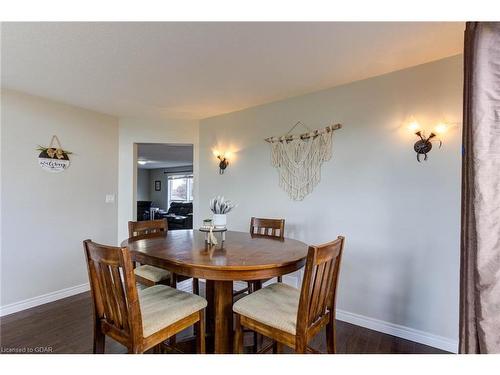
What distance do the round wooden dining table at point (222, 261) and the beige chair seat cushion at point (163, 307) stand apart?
190 millimetres

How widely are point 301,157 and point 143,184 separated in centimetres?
880

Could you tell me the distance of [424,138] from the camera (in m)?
2.10

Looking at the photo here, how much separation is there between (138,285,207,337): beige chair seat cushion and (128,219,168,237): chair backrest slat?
84 cm

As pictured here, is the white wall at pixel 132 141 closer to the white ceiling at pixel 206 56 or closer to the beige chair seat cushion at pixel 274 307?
the white ceiling at pixel 206 56

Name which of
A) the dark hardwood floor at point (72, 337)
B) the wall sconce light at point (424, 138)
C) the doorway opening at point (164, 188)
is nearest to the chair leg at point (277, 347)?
the dark hardwood floor at point (72, 337)

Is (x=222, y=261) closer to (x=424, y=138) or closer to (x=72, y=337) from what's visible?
(x=72, y=337)

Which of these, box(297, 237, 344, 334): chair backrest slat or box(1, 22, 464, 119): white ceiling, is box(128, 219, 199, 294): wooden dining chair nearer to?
box(297, 237, 344, 334): chair backrest slat

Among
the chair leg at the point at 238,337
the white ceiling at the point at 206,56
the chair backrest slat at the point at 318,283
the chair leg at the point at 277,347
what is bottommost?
the chair leg at the point at 277,347

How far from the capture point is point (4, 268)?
2561 mm

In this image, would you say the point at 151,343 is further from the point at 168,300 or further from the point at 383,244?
the point at 383,244

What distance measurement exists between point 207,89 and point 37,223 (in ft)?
7.65

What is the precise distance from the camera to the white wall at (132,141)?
11.8 feet

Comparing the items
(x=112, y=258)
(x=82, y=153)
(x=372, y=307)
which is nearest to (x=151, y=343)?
(x=112, y=258)

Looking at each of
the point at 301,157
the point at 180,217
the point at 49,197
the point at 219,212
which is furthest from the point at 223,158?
the point at 180,217
